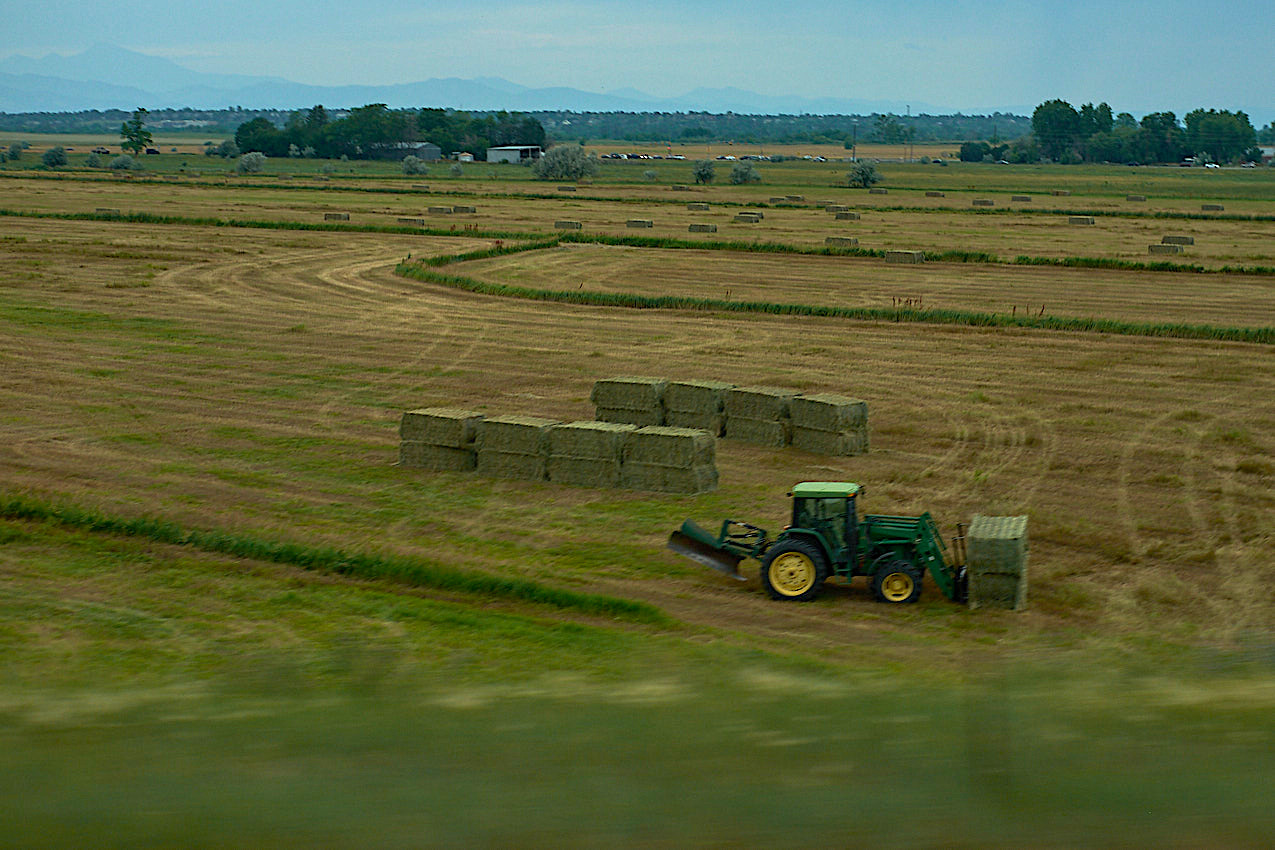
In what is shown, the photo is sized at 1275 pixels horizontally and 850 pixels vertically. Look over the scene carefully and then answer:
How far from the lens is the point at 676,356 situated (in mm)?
33188

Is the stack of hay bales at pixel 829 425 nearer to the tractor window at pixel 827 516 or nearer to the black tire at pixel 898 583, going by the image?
the tractor window at pixel 827 516

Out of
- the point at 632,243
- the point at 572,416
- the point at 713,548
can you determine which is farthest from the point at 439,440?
the point at 632,243

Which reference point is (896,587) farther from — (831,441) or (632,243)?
(632,243)

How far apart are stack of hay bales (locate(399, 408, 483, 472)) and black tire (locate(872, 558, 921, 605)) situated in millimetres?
8976

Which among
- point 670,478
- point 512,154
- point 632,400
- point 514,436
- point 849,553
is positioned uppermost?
point 512,154

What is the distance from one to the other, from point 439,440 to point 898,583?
31.6ft

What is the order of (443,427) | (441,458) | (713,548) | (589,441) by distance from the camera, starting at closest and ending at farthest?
(713,548), (589,441), (443,427), (441,458)

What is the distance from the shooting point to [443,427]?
2148cm

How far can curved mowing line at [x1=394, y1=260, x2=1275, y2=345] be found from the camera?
117ft

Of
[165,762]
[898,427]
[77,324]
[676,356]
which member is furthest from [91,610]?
[77,324]

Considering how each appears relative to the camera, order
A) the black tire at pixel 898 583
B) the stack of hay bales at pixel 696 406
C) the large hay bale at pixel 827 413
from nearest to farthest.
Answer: the black tire at pixel 898 583 < the large hay bale at pixel 827 413 < the stack of hay bales at pixel 696 406

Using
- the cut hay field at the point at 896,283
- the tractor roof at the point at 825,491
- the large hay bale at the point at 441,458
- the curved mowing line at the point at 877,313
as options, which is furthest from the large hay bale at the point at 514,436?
the cut hay field at the point at 896,283

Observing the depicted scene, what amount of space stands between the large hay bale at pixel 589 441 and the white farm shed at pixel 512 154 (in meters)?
159

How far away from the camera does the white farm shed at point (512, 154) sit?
176 meters
